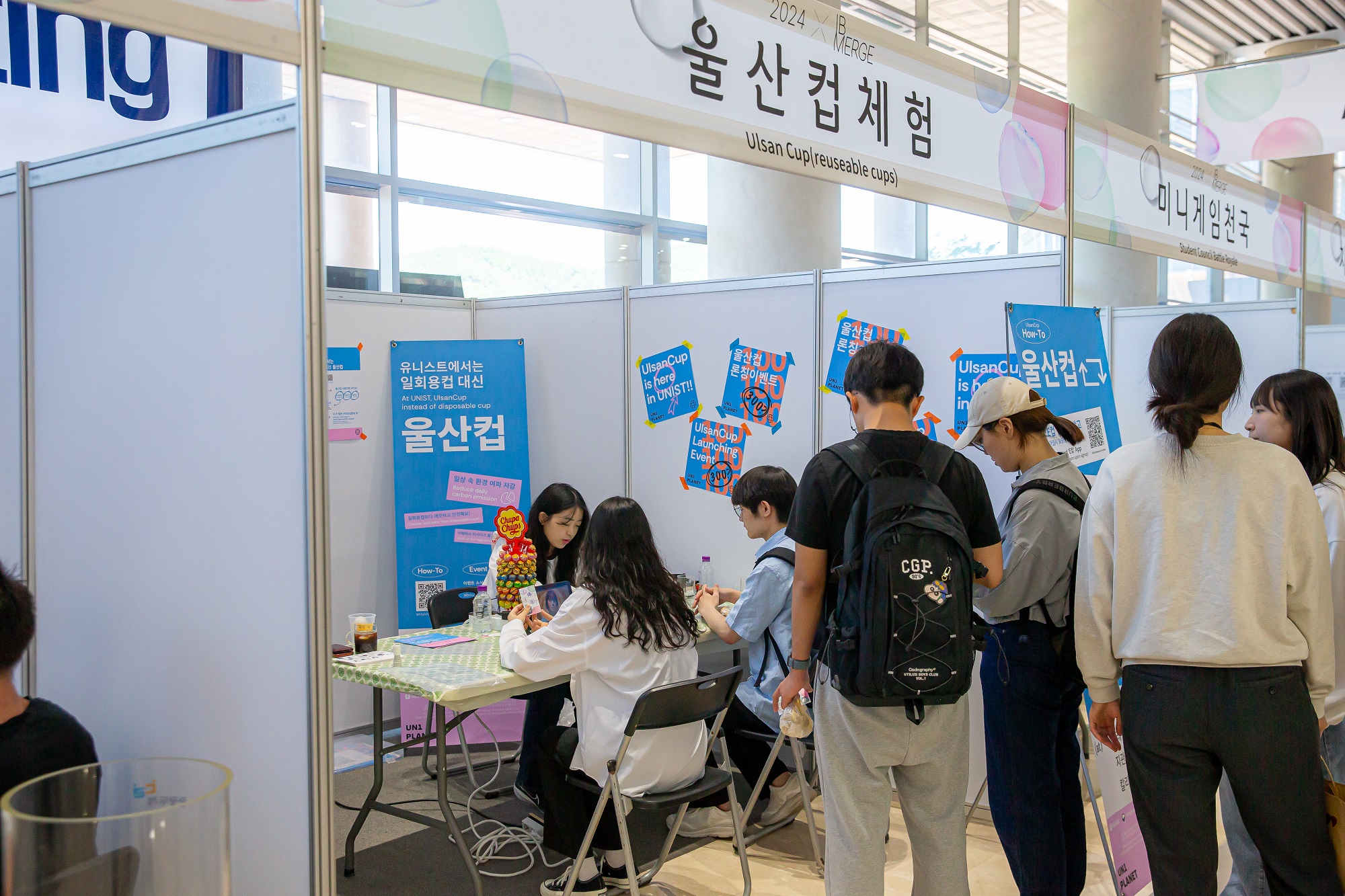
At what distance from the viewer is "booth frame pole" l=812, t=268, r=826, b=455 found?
395 centimetres

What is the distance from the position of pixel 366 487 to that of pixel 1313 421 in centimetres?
360

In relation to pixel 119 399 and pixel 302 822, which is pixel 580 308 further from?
pixel 302 822

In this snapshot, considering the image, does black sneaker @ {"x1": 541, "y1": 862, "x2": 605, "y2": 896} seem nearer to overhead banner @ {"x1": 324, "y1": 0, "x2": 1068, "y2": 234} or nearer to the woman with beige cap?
the woman with beige cap

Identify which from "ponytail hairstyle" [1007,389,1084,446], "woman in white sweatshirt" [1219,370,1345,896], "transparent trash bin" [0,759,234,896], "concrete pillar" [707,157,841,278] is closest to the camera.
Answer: "transparent trash bin" [0,759,234,896]

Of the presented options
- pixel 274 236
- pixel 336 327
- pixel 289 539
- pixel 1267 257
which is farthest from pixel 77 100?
pixel 1267 257

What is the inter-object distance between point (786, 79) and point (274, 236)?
125 cm

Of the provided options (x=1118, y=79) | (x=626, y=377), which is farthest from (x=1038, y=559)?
(x=1118, y=79)

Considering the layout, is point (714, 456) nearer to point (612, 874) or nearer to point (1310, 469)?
point (612, 874)

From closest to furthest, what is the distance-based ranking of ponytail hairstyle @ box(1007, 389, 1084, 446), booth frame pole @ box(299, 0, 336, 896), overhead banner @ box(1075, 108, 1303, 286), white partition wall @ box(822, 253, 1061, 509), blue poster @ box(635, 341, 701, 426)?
booth frame pole @ box(299, 0, 336, 896)
ponytail hairstyle @ box(1007, 389, 1084, 446)
overhead banner @ box(1075, 108, 1303, 286)
white partition wall @ box(822, 253, 1061, 509)
blue poster @ box(635, 341, 701, 426)

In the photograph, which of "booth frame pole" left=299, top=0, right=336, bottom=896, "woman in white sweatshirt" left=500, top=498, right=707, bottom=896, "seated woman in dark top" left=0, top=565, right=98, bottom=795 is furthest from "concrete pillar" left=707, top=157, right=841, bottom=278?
"seated woman in dark top" left=0, top=565, right=98, bottom=795

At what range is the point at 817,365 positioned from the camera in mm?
3951

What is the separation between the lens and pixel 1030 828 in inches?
96.7

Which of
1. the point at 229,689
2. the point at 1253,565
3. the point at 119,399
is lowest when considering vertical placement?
the point at 229,689

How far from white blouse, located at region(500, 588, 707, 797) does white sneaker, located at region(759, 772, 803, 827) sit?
0.82m
